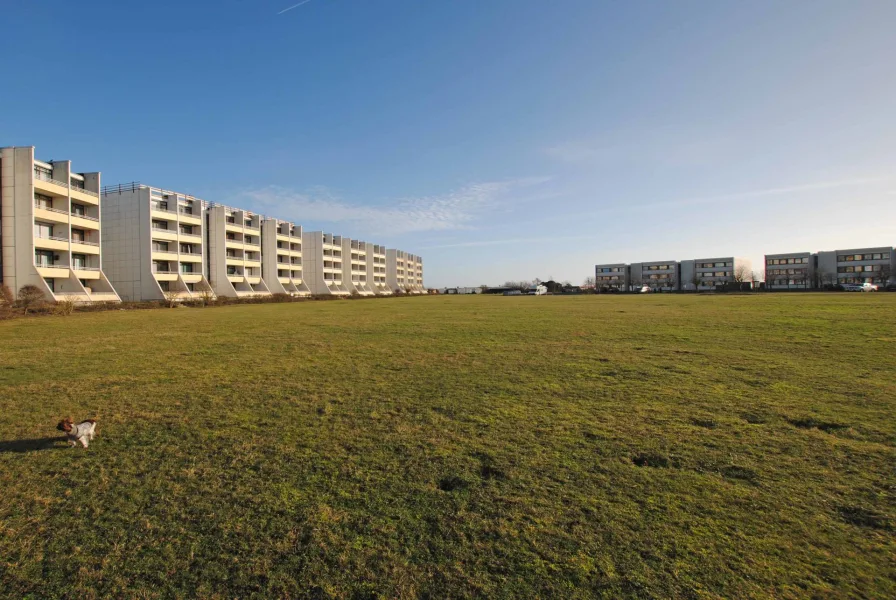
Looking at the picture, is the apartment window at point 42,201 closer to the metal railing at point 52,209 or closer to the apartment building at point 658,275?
the metal railing at point 52,209

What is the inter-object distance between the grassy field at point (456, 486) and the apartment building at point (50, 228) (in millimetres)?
35748

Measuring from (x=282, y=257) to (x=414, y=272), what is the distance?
68355 millimetres

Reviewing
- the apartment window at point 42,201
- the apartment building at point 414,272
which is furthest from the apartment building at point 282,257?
the apartment building at point 414,272

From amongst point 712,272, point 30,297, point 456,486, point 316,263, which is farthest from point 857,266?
point 30,297

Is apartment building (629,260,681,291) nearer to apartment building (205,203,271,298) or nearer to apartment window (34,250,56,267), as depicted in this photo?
apartment building (205,203,271,298)

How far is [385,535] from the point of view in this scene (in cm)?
295

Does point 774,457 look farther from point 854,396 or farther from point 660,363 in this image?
point 660,363

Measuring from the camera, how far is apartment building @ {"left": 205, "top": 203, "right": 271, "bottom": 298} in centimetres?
5706

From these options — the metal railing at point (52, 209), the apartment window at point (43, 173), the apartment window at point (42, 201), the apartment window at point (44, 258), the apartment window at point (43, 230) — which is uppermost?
the apartment window at point (43, 173)

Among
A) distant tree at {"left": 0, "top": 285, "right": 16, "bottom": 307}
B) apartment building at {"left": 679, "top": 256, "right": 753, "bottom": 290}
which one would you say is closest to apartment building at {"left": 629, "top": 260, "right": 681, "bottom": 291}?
apartment building at {"left": 679, "top": 256, "right": 753, "bottom": 290}

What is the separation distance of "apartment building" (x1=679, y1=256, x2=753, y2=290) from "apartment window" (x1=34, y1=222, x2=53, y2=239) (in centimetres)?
13674

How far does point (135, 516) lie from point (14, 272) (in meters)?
43.0

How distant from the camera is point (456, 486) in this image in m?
3.64

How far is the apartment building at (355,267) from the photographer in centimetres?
9162
